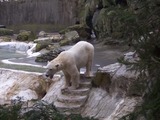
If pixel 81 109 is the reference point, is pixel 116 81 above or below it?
above

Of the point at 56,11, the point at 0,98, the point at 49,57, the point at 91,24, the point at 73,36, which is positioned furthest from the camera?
the point at 56,11

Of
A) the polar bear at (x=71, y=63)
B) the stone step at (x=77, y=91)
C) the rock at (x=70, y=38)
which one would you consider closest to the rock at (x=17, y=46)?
the rock at (x=70, y=38)

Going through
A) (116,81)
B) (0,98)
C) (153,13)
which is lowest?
(0,98)

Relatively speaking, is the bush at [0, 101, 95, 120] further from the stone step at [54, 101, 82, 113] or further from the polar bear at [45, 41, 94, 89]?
the polar bear at [45, 41, 94, 89]

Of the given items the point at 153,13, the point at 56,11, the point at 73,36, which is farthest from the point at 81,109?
the point at 56,11

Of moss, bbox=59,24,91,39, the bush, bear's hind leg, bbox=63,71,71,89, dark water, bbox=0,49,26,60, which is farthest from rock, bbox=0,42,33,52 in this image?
the bush

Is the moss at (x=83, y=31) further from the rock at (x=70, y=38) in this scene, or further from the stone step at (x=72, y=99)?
the stone step at (x=72, y=99)

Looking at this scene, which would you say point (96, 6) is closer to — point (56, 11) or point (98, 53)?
point (98, 53)

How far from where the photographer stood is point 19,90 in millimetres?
10781

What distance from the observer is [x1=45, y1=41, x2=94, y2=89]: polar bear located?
798cm

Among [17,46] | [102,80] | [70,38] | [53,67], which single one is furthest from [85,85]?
[17,46]

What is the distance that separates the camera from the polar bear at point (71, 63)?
7.98 m

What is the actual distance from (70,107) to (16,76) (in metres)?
3.74

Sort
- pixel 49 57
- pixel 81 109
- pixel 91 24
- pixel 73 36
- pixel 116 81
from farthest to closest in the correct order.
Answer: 1. pixel 91 24
2. pixel 73 36
3. pixel 49 57
4. pixel 81 109
5. pixel 116 81
